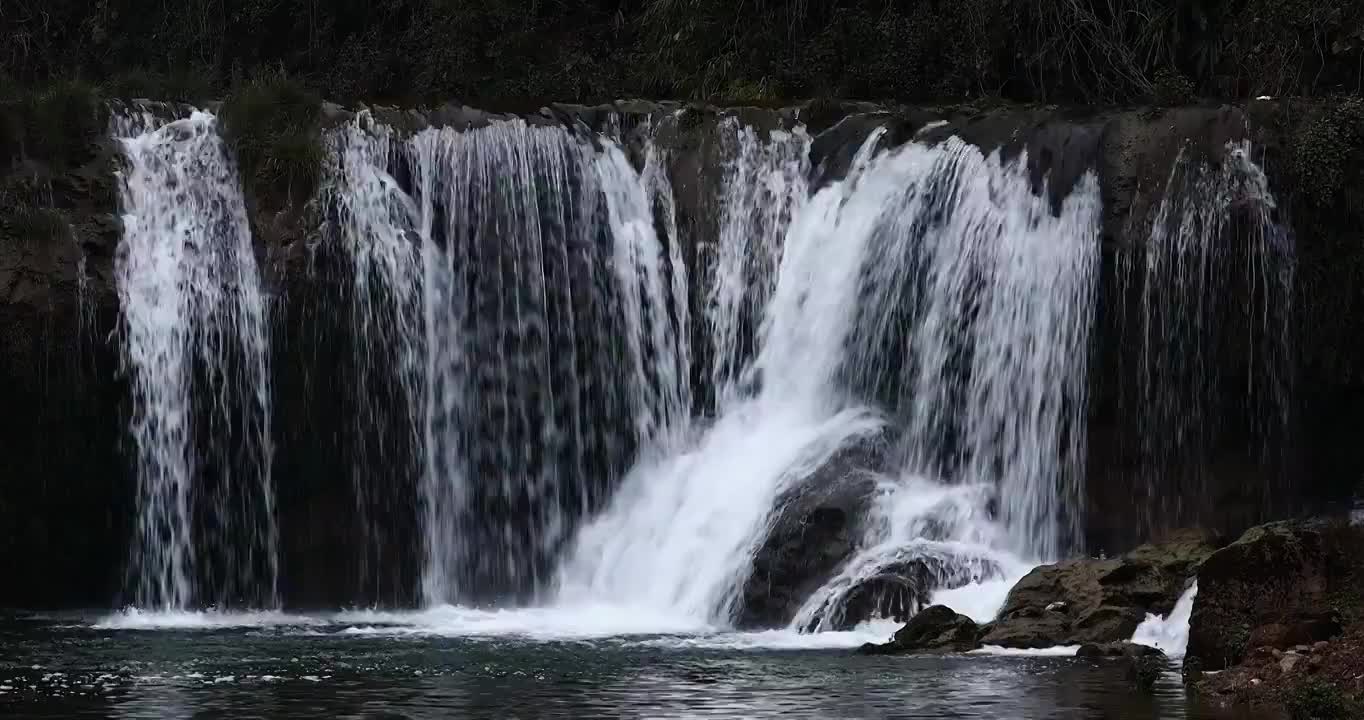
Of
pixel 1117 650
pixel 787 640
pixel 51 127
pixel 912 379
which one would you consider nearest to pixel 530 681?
pixel 787 640

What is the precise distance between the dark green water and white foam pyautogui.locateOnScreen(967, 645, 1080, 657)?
0.33m

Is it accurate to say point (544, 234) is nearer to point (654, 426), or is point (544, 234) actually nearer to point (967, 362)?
point (654, 426)

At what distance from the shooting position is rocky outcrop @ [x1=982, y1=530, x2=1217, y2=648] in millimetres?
20344

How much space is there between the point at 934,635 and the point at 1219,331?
6.52m

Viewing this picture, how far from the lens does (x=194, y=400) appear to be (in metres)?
26.5

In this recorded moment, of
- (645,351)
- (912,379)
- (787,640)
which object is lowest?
(787,640)

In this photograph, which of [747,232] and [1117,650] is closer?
[1117,650]

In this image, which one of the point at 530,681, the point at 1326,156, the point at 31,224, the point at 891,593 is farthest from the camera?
the point at 31,224

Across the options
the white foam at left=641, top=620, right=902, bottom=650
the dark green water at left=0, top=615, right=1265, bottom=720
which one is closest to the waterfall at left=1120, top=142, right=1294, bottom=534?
the white foam at left=641, top=620, right=902, bottom=650

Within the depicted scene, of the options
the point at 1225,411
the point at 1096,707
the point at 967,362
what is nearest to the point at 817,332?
the point at 967,362

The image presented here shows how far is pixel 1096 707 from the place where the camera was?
16.0 m

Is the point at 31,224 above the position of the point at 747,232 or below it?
below

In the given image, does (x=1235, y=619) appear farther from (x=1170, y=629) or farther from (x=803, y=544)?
(x=803, y=544)

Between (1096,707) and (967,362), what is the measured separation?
10.4 meters
